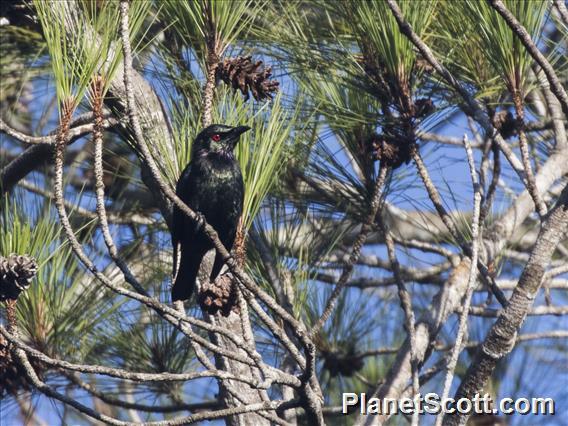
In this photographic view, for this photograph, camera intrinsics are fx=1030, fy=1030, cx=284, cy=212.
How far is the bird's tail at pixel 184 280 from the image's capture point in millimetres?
3008

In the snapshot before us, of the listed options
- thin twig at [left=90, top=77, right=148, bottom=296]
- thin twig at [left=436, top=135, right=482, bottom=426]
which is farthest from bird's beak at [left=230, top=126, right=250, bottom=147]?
thin twig at [left=436, top=135, right=482, bottom=426]

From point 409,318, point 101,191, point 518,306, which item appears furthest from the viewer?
point 409,318

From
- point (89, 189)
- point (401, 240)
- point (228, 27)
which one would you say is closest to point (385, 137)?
point (228, 27)

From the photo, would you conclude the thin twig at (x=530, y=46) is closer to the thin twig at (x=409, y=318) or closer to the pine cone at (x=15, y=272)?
the thin twig at (x=409, y=318)

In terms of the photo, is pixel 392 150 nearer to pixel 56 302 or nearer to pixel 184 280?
pixel 184 280

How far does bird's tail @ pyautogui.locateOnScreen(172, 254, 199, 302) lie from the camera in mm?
3008

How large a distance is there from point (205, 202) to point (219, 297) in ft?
2.42

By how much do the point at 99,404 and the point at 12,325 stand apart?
7.50 feet

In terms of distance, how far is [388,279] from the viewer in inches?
158

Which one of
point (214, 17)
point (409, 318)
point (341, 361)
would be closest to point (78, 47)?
point (214, 17)

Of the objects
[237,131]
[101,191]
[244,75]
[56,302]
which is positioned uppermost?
[244,75]

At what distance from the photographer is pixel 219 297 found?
2447 millimetres

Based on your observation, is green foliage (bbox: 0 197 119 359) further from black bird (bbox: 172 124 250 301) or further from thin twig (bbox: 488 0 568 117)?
thin twig (bbox: 488 0 568 117)

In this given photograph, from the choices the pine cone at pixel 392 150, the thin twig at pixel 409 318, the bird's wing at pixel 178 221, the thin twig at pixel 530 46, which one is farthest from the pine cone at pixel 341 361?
the thin twig at pixel 530 46
